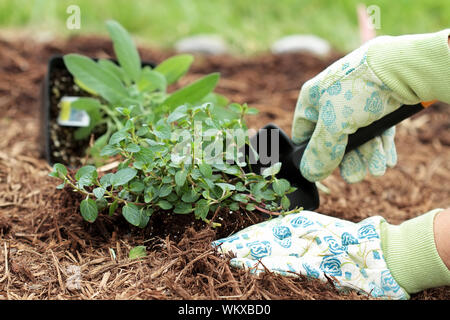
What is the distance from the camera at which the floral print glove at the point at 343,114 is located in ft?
3.88

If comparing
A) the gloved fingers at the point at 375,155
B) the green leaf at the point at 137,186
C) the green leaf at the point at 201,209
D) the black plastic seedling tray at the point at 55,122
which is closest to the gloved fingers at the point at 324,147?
the gloved fingers at the point at 375,155

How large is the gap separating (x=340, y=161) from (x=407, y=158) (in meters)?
1.06

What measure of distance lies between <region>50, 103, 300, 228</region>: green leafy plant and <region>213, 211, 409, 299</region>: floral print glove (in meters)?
0.08

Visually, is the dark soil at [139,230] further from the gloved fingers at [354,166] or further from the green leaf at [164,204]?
the gloved fingers at [354,166]

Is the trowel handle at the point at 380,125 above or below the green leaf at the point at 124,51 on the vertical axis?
below

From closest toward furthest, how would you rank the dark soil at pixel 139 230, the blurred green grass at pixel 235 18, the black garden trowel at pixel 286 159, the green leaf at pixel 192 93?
the dark soil at pixel 139 230 < the black garden trowel at pixel 286 159 < the green leaf at pixel 192 93 < the blurred green grass at pixel 235 18

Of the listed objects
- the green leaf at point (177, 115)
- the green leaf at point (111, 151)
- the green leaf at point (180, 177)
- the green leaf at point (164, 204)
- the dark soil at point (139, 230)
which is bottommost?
the dark soil at point (139, 230)

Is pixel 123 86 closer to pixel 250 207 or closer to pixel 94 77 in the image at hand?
pixel 94 77

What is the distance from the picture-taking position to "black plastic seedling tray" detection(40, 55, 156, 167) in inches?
70.7

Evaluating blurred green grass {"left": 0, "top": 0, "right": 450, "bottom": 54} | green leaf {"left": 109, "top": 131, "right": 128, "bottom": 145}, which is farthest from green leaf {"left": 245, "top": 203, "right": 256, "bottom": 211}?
blurred green grass {"left": 0, "top": 0, "right": 450, "bottom": 54}

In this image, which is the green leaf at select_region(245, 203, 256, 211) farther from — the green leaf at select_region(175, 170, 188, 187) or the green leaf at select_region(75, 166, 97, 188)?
the green leaf at select_region(75, 166, 97, 188)
